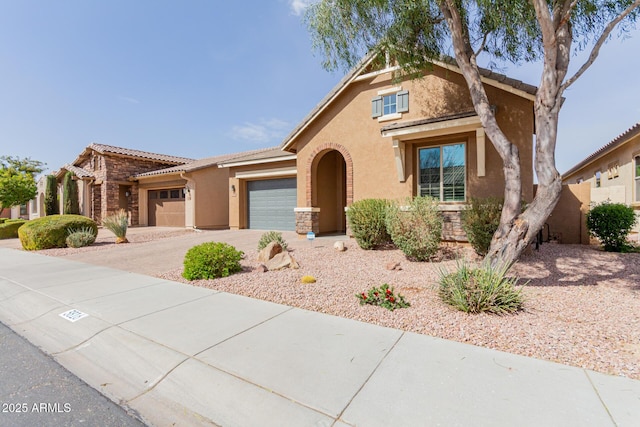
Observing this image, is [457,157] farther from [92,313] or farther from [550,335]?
[92,313]

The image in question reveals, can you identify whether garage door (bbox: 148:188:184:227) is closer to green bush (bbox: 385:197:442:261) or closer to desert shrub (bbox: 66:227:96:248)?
desert shrub (bbox: 66:227:96:248)

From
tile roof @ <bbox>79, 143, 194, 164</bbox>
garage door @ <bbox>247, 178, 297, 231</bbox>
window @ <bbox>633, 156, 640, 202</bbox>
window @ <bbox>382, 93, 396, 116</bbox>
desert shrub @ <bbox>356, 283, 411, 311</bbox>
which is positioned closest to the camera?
desert shrub @ <bbox>356, 283, 411, 311</bbox>

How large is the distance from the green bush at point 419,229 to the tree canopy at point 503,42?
185 centimetres

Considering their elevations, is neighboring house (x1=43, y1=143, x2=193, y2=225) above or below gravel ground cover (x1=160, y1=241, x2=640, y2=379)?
above

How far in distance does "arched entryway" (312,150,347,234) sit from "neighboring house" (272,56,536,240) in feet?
0.33

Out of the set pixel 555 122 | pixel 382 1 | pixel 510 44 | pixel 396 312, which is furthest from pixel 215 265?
pixel 510 44

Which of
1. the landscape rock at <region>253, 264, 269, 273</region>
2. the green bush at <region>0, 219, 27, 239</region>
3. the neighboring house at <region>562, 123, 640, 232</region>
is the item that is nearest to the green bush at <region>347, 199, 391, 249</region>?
the landscape rock at <region>253, 264, 269, 273</region>

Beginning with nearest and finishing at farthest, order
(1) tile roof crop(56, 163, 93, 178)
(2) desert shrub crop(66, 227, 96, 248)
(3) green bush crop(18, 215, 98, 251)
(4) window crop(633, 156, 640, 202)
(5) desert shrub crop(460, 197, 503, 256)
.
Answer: (5) desert shrub crop(460, 197, 503, 256), (3) green bush crop(18, 215, 98, 251), (2) desert shrub crop(66, 227, 96, 248), (4) window crop(633, 156, 640, 202), (1) tile roof crop(56, 163, 93, 178)

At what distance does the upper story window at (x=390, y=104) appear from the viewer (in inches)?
412

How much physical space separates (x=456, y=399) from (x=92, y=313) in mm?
5186

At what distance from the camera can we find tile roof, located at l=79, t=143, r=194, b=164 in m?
20.4

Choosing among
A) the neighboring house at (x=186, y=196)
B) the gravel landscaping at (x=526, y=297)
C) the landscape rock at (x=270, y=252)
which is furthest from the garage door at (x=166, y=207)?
the landscape rock at (x=270, y=252)

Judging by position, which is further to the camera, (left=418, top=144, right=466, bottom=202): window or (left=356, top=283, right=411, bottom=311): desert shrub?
(left=418, top=144, right=466, bottom=202): window

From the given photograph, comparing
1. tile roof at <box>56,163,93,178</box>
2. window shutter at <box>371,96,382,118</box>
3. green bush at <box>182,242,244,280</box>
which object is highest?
window shutter at <box>371,96,382,118</box>
